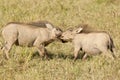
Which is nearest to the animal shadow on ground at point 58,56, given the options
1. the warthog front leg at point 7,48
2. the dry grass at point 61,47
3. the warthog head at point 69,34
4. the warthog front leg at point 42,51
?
the dry grass at point 61,47

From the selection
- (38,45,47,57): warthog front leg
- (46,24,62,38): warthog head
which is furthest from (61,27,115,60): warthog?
(38,45,47,57): warthog front leg

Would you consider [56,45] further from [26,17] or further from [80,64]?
[26,17]

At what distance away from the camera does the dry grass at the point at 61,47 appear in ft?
21.1

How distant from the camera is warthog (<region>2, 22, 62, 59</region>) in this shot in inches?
289

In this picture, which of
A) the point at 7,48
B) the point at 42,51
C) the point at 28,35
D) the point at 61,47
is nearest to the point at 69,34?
the point at 61,47

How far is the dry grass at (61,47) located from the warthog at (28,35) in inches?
6.1

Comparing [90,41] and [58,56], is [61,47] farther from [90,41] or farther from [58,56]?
[90,41]

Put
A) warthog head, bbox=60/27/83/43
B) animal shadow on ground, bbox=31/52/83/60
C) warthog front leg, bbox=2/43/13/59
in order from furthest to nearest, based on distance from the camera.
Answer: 1. warthog head, bbox=60/27/83/43
2. animal shadow on ground, bbox=31/52/83/60
3. warthog front leg, bbox=2/43/13/59

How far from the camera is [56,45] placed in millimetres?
8438

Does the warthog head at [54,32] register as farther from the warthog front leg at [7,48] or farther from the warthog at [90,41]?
the warthog front leg at [7,48]

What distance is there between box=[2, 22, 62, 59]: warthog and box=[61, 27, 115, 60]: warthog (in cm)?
26

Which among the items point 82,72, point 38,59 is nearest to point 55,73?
point 82,72

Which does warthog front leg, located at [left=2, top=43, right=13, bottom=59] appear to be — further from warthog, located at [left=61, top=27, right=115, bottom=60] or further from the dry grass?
warthog, located at [left=61, top=27, right=115, bottom=60]

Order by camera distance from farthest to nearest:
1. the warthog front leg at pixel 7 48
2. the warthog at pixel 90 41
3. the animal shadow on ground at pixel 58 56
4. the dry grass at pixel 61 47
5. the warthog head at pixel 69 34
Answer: the warthog head at pixel 69 34 → the animal shadow on ground at pixel 58 56 → the warthog at pixel 90 41 → the warthog front leg at pixel 7 48 → the dry grass at pixel 61 47
